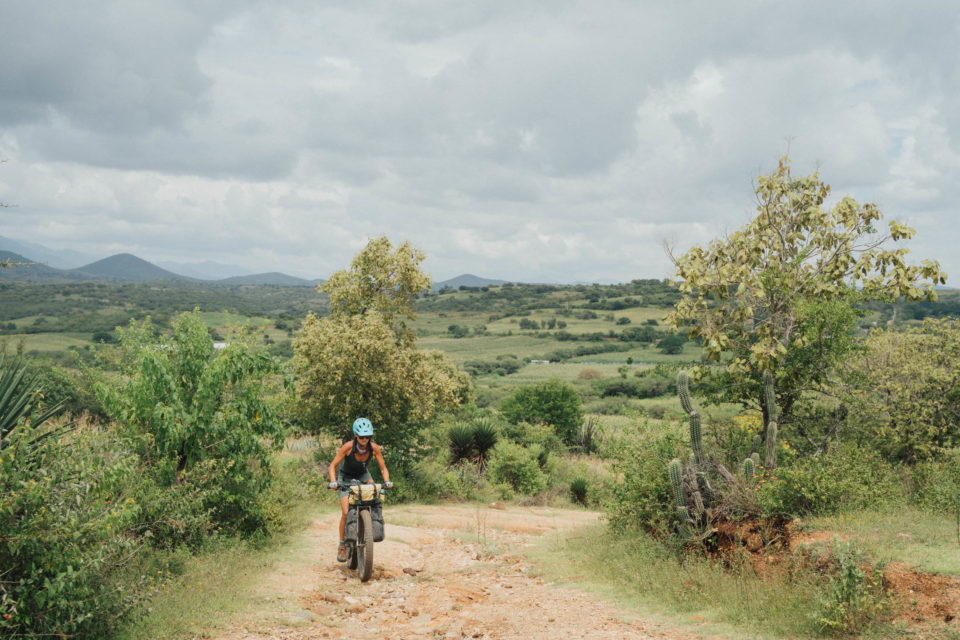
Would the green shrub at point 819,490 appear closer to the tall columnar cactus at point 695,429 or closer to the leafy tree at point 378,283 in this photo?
the tall columnar cactus at point 695,429

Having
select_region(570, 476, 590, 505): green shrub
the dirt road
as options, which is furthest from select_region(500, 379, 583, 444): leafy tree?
the dirt road

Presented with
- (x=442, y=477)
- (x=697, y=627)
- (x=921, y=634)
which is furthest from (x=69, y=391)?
(x=921, y=634)

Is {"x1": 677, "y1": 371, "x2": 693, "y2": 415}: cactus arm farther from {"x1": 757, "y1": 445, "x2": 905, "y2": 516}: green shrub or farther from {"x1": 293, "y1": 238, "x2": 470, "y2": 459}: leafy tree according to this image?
{"x1": 293, "y1": 238, "x2": 470, "y2": 459}: leafy tree

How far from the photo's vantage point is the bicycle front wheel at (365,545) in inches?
313

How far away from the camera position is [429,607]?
718 cm

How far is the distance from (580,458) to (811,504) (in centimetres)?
2052

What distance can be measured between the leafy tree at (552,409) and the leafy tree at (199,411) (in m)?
24.0

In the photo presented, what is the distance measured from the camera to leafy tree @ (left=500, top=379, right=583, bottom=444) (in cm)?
3281

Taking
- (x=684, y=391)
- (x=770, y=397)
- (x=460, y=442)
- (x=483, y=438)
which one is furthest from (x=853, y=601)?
(x=460, y=442)

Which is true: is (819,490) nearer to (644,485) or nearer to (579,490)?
(644,485)

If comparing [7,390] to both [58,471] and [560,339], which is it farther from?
[560,339]

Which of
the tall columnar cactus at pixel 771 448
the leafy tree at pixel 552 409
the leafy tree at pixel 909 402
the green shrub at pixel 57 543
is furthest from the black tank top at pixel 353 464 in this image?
the leafy tree at pixel 552 409

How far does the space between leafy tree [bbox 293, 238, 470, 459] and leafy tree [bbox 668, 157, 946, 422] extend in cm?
820

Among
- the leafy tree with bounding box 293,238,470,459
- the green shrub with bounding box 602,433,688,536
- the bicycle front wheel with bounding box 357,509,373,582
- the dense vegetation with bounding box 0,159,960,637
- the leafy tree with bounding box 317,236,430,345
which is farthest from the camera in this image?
the leafy tree with bounding box 317,236,430,345
